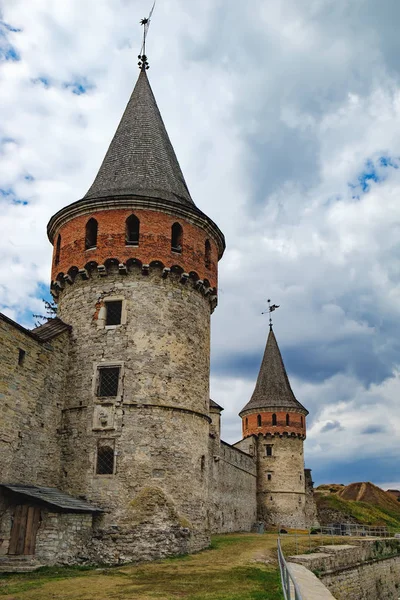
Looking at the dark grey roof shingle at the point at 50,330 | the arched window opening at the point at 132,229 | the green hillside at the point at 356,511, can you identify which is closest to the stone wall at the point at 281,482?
the green hillside at the point at 356,511

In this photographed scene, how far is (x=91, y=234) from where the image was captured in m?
20.4

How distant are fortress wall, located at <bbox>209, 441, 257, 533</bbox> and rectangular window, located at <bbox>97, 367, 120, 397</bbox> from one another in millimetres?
14397

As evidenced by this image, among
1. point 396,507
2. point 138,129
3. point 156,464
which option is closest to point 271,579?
point 156,464

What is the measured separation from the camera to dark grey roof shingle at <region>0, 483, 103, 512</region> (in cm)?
1481

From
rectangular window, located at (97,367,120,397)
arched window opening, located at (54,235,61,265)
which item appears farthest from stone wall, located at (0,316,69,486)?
arched window opening, located at (54,235,61,265)

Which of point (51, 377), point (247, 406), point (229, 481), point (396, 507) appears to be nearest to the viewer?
point (51, 377)

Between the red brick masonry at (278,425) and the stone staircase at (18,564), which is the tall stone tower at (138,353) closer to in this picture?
the stone staircase at (18,564)

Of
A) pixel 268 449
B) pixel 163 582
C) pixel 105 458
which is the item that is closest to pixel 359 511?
pixel 268 449

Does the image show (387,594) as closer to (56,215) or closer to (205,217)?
(205,217)

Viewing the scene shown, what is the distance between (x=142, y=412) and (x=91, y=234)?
6.93 meters

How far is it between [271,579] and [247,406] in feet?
110

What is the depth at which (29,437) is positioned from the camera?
1678 cm

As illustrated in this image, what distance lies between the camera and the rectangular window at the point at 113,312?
750 inches

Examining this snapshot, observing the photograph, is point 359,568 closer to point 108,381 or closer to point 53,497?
point 108,381
